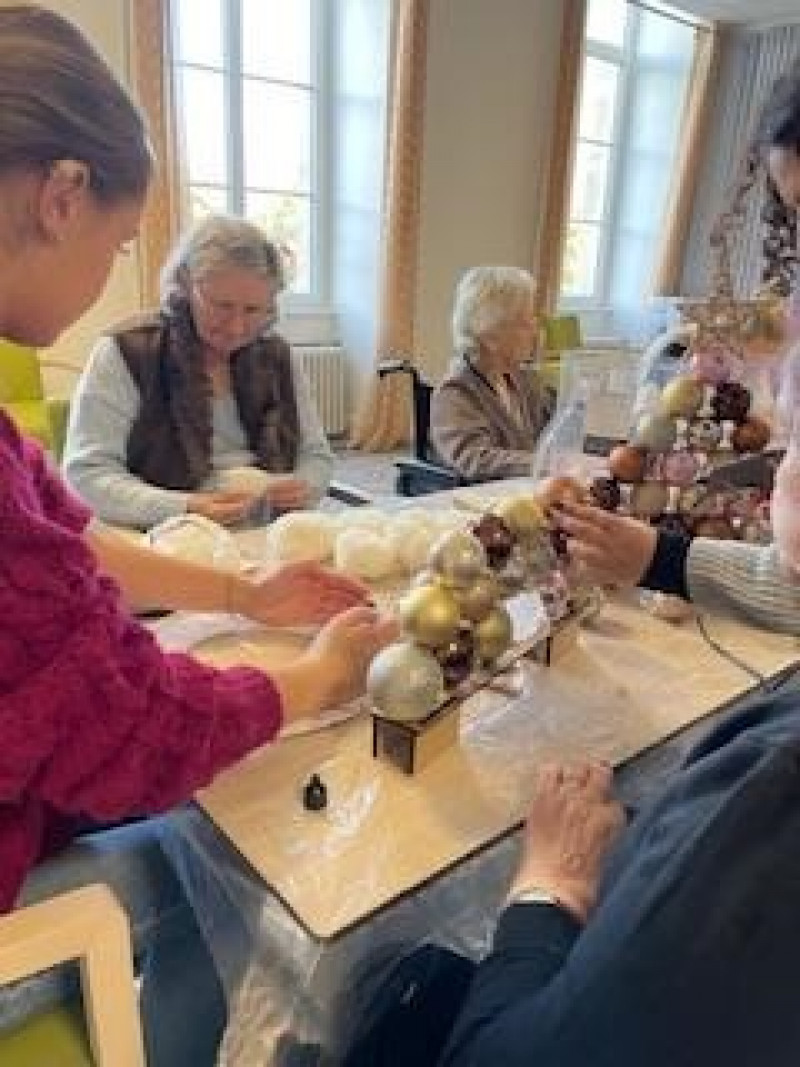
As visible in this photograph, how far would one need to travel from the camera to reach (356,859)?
68 centimetres

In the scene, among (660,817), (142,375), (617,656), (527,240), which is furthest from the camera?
(527,240)

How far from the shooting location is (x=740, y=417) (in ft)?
3.93

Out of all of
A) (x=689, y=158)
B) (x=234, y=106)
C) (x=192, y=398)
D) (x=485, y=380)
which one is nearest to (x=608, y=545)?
(x=192, y=398)

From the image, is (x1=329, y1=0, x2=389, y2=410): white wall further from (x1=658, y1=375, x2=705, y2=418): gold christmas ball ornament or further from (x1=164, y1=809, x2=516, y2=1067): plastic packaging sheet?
(x1=164, y1=809, x2=516, y2=1067): plastic packaging sheet

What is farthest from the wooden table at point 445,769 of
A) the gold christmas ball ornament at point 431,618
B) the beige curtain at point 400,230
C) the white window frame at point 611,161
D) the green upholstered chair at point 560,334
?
the white window frame at point 611,161

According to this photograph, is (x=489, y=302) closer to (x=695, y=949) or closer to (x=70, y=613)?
(x=70, y=613)

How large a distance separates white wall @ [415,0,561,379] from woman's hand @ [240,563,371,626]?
160 inches

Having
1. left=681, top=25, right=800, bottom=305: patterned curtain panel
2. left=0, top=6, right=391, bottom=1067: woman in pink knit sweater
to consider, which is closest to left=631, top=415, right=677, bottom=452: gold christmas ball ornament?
left=0, top=6, right=391, bottom=1067: woman in pink knit sweater

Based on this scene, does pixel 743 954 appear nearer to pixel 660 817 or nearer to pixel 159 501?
pixel 660 817

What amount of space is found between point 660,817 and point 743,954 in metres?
0.12

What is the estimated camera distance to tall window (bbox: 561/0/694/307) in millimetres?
5828

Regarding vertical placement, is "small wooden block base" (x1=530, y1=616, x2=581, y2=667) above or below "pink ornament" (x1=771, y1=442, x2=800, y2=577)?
below

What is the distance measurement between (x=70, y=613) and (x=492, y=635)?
40 centimetres

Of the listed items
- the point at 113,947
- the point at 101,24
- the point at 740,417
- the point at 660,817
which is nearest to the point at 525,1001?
the point at 660,817
